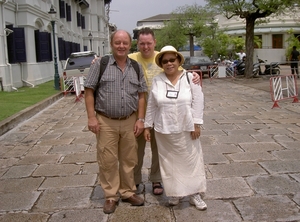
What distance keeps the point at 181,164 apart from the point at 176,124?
402mm

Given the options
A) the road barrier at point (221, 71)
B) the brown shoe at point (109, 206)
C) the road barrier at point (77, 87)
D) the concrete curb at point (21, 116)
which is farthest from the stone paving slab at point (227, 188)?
the road barrier at point (221, 71)

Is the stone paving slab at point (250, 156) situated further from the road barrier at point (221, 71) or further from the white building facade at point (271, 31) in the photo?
the white building facade at point (271, 31)

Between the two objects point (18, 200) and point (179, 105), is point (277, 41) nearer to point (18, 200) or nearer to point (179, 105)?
point (179, 105)

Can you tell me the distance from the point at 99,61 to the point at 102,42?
4815 cm

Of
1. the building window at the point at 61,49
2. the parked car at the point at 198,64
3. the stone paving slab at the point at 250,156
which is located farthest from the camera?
the building window at the point at 61,49

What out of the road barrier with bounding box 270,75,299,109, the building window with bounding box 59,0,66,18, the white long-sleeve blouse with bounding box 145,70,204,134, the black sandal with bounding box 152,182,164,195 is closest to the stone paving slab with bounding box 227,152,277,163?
the black sandal with bounding box 152,182,164,195

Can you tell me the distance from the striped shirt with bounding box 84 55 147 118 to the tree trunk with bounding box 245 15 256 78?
17233 mm

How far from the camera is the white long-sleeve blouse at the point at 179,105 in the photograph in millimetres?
3586

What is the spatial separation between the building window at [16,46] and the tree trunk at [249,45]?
10962 mm

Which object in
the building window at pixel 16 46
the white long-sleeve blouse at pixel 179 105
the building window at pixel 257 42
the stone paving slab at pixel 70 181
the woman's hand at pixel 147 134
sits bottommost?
the stone paving slab at pixel 70 181

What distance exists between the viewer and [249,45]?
20469mm

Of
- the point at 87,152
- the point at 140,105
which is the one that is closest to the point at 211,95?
the point at 87,152

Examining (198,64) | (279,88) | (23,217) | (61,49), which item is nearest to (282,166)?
(23,217)

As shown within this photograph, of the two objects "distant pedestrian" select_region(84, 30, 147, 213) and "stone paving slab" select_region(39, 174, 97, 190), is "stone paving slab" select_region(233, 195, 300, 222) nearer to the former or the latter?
"distant pedestrian" select_region(84, 30, 147, 213)
